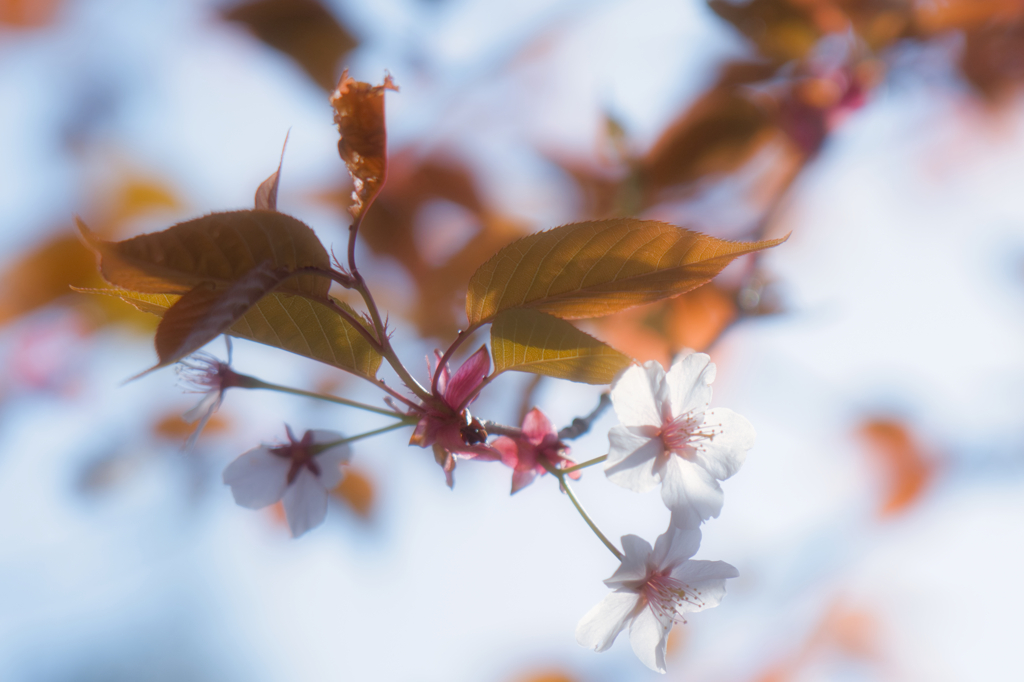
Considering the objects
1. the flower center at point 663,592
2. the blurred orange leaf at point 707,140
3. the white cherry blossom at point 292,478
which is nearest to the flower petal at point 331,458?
the white cherry blossom at point 292,478

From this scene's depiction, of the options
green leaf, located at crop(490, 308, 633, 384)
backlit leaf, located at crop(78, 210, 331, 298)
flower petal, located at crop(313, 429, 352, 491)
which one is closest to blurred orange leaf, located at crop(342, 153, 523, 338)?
flower petal, located at crop(313, 429, 352, 491)

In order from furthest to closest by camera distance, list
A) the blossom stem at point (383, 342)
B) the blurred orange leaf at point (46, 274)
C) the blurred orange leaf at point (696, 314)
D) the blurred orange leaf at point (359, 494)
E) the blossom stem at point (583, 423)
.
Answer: the blurred orange leaf at point (359, 494) → the blurred orange leaf at point (46, 274) → the blurred orange leaf at point (696, 314) → the blossom stem at point (583, 423) → the blossom stem at point (383, 342)

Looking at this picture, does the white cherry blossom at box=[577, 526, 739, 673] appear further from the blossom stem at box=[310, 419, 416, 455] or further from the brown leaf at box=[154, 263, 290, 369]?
the brown leaf at box=[154, 263, 290, 369]

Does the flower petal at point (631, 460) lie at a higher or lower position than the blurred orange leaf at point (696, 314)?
lower

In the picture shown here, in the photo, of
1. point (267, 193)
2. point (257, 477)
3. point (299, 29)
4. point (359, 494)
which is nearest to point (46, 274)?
point (299, 29)

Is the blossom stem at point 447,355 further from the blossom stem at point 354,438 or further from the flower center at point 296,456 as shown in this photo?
the flower center at point 296,456
